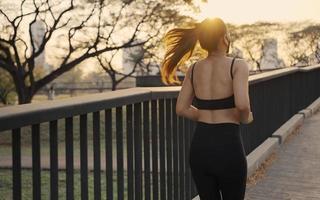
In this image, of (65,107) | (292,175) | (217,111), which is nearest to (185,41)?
(217,111)

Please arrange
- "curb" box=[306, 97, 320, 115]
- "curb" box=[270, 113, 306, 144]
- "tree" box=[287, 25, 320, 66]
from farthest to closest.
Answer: "tree" box=[287, 25, 320, 66]
"curb" box=[306, 97, 320, 115]
"curb" box=[270, 113, 306, 144]

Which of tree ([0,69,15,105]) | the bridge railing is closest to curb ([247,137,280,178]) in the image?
the bridge railing

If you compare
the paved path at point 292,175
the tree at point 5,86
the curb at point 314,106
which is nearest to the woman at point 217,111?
the paved path at point 292,175

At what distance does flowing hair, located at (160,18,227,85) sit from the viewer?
10.6 feet

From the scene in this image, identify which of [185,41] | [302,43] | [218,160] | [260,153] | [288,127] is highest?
[185,41]

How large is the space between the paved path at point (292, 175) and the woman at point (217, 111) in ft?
8.57

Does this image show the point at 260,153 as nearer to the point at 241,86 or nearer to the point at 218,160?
the point at 218,160

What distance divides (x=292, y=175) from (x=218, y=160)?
3997 millimetres

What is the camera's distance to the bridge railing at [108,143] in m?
2.76

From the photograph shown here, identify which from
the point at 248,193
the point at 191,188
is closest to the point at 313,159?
the point at 248,193

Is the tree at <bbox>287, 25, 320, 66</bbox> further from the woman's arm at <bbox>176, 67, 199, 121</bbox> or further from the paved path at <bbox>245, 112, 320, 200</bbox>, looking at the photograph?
the woman's arm at <bbox>176, 67, 199, 121</bbox>

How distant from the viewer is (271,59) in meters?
60.6

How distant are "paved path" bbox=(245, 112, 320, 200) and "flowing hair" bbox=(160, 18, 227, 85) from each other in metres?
2.69

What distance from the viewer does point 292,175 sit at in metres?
7.05
